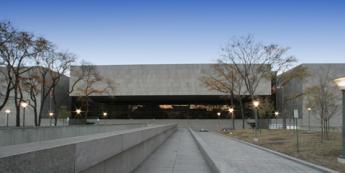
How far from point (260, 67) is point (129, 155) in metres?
47.5

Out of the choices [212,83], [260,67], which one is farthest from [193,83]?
[260,67]

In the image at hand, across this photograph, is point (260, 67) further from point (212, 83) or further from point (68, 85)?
point (68, 85)

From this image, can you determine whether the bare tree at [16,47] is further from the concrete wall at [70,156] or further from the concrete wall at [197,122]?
the concrete wall at [197,122]

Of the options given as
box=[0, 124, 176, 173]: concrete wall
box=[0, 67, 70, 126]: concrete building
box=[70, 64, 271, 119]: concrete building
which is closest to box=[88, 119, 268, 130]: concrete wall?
box=[70, 64, 271, 119]: concrete building

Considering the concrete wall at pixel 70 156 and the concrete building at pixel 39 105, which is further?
the concrete building at pixel 39 105

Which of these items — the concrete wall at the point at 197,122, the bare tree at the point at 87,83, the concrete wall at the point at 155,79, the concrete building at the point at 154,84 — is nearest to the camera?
the bare tree at the point at 87,83

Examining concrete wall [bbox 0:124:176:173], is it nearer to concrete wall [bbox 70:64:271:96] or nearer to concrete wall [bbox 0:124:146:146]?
concrete wall [bbox 0:124:146:146]

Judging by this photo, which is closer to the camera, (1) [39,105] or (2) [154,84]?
(1) [39,105]

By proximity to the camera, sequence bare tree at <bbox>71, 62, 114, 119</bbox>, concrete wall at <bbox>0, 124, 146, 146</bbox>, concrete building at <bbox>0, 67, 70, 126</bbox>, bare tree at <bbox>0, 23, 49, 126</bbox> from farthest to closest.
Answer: concrete building at <bbox>0, 67, 70, 126</bbox>
bare tree at <bbox>71, 62, 114, 119</bbox>
bare tree at <bbox>0, 23, 49, 126</bbox>
concrete wall at <bbox>0, 124, 146, 146</bbox>

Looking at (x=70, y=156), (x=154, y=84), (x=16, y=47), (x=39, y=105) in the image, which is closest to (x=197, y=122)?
(x=154, y=84)

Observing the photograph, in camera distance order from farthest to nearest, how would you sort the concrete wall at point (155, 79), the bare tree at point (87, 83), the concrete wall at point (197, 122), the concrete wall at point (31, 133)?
the concrete wall at point (197, 122) < the concrete wall at point (155, 79) < the bare tree at point (87, 83) < the concrete wall at point (31, 133)

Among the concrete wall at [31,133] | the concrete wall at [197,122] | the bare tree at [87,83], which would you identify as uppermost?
the bare tree at [87,83]

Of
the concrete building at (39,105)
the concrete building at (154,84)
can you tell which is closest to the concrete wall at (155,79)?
the concrete building at (154,84)

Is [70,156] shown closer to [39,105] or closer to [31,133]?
[31,133]
